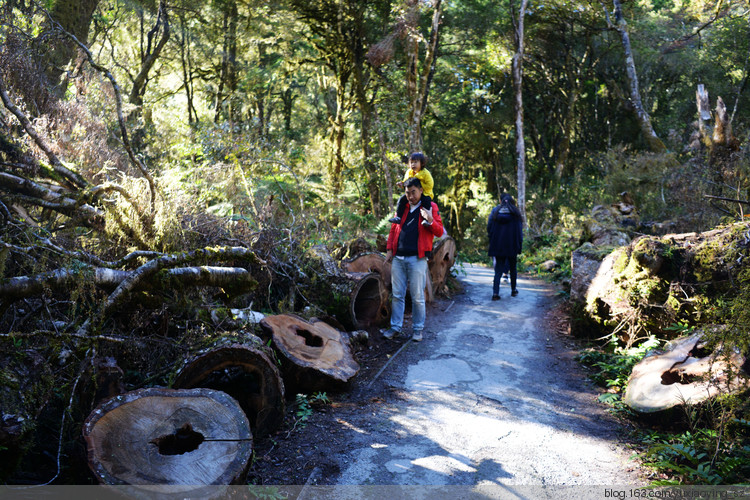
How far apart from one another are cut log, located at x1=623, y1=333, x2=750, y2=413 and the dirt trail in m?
0.40

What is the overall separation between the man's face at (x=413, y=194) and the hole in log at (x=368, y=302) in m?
1.42

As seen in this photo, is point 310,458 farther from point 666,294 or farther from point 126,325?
→ point 666,294

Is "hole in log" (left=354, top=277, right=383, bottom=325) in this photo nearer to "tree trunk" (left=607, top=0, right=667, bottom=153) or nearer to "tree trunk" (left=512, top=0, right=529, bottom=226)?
"tree trunk" (left=512, top=0, right=529, bottom=226)

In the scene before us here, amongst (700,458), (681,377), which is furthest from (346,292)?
(700,458)

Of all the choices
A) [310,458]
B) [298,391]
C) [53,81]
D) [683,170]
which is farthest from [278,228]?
[683,170]

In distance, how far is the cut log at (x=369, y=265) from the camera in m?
7.88

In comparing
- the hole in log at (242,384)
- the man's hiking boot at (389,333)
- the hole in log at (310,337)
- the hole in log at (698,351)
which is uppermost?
the hole in log at (698,351)

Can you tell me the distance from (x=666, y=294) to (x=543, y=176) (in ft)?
66.3

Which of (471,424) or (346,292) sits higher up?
(346,292)

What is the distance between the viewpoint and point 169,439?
326 centimetres

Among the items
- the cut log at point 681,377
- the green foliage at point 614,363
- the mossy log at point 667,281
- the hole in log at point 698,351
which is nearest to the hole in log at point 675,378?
the cut log at point 681,377

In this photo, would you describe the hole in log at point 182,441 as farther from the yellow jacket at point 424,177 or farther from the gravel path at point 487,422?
the yellow jacket at point 424,177

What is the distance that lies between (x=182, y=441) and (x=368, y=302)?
4.36 metres

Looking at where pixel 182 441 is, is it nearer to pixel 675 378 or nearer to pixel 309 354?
pixel 309 354
